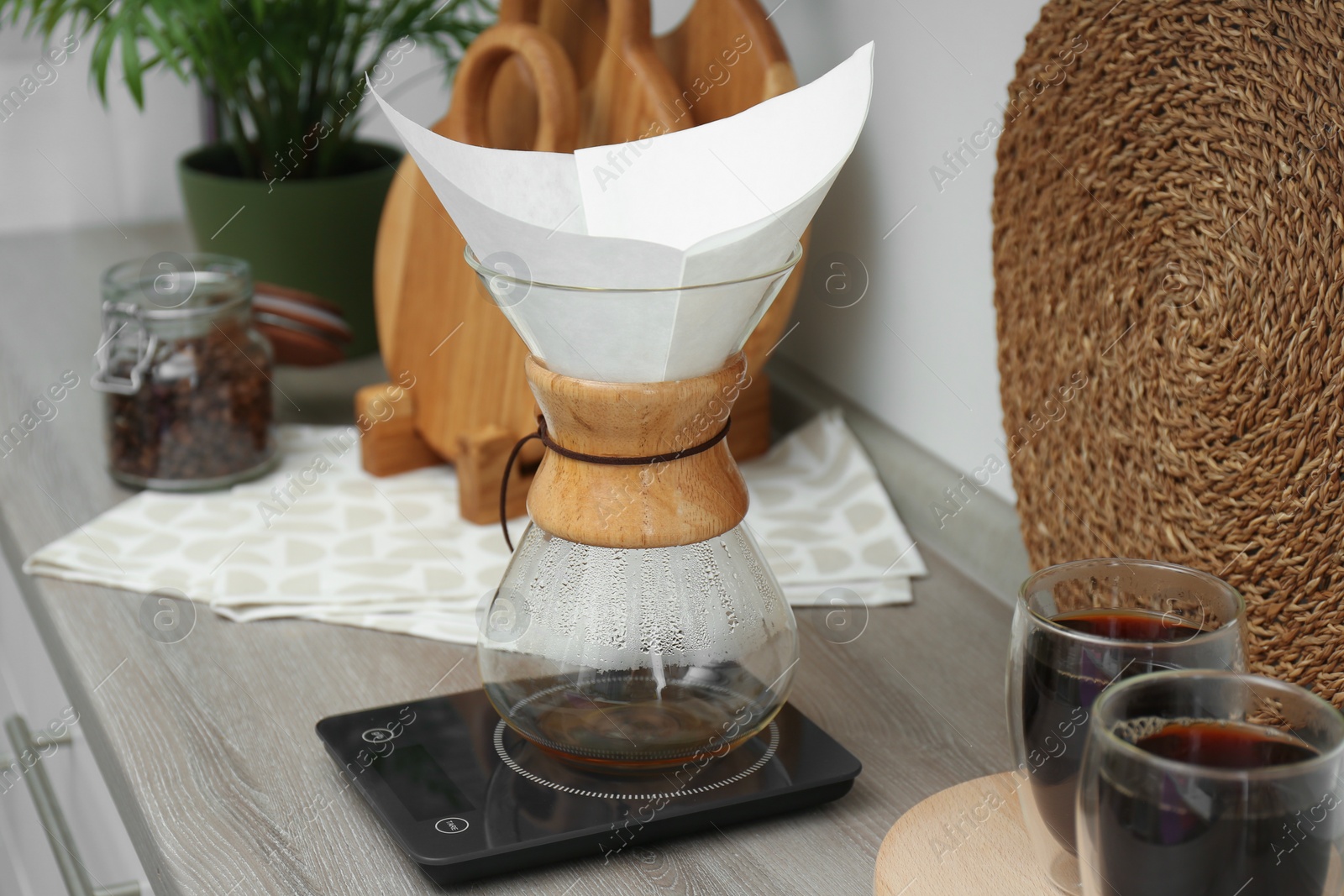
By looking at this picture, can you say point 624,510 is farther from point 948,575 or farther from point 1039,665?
point 948,575

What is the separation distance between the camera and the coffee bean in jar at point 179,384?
924 mm

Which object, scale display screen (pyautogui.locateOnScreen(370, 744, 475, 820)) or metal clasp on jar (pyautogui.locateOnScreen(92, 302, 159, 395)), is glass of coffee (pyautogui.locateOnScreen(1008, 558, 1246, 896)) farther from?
metal clasp on jar (pyautogui.locateOnScreen(92, 302, 159, 395))

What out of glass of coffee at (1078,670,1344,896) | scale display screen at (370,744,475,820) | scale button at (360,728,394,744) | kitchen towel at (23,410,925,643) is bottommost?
kitchen towel at (23,410,925,643)

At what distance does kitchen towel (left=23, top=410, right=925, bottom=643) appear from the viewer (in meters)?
0.80

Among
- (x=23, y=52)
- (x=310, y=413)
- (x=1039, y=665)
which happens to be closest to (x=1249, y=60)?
(x=1039, y=665)

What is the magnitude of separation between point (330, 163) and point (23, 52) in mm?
575

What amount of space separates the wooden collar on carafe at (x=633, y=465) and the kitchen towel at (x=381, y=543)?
0.81ft

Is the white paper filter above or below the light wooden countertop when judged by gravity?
above

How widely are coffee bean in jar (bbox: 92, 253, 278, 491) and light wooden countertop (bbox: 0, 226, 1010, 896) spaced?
5 centimetres

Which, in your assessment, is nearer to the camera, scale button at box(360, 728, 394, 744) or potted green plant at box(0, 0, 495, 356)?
scale button at box(360, 728, 394, 744)

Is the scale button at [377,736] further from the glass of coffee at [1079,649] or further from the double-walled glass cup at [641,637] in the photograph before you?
the glass of coffee at [1079,649]

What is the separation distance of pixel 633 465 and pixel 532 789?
0.49 ft

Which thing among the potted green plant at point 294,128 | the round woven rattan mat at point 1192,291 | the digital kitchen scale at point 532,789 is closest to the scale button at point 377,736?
the digital kitchen scale at point 532,789

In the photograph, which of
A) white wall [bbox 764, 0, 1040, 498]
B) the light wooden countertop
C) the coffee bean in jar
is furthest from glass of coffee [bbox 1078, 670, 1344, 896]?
the coffee bean in jar
